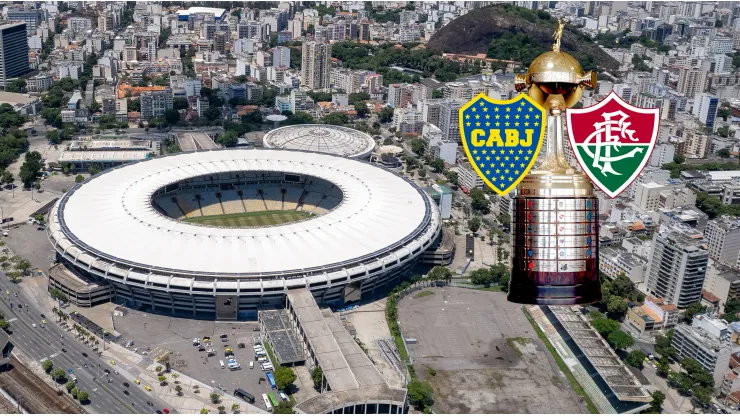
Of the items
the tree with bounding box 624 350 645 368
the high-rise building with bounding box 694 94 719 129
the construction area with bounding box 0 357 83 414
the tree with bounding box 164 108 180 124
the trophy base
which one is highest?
the trophy base

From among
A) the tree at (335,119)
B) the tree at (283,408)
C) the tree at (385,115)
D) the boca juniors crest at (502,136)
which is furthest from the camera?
the tree at (385,115)

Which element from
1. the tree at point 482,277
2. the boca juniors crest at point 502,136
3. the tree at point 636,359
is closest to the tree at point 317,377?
the tree at point 482,277

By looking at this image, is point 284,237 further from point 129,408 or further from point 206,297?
point 129,408

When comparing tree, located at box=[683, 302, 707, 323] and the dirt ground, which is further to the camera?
tree, located at box=[683, 302, 707, 323]

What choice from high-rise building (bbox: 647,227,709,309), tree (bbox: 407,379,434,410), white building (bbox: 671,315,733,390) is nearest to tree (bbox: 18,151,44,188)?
tree (bbox: 407,379,434,410)

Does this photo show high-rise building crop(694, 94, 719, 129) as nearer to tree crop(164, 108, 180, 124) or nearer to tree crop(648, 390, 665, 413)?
tree crop(648, 390, 665, 413)

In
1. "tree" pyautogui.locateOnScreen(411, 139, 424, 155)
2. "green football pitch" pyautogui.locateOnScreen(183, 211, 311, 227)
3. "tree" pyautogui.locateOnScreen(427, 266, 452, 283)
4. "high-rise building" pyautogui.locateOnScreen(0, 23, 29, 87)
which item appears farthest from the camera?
"high-rise building" pyautogui.locateOnScreen(0, 23, 29, 87)

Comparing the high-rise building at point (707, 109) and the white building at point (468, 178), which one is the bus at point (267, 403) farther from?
the high-rise building at point (707, 109)
